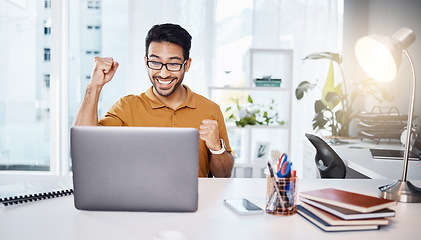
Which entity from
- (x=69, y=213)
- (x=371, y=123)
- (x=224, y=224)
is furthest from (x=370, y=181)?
(x=371, y=123)

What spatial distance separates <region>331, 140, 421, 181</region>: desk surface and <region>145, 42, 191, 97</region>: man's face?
1.03 meters

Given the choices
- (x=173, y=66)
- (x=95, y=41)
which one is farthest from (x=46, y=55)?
(x=173, y=66)

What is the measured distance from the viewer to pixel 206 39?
4.18 metres

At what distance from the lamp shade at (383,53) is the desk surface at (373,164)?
28.8 inches

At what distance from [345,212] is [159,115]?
1205 mm

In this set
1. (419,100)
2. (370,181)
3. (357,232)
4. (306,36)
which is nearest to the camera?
(357,232)

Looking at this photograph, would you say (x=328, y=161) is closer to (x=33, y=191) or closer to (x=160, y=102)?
(x=160, y=102)

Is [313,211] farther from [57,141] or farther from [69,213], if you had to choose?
[57,141]

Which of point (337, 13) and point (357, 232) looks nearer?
point (357, 232)

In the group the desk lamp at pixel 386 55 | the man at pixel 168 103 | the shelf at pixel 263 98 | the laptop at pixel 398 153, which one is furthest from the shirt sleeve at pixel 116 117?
→ the shelf at pixel 263 98

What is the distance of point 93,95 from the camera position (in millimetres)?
1869

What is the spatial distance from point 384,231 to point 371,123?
6.98 ft

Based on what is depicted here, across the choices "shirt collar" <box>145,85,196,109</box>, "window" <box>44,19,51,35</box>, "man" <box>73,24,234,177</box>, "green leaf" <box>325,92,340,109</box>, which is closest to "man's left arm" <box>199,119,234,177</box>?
"man" <box>73,24,234,177</box>

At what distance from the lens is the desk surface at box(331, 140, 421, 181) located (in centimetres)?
195
